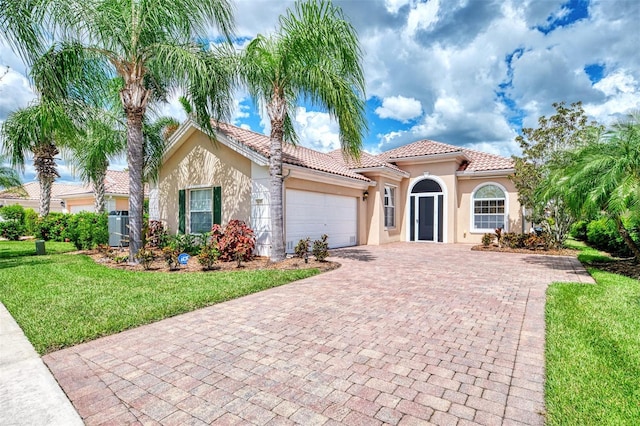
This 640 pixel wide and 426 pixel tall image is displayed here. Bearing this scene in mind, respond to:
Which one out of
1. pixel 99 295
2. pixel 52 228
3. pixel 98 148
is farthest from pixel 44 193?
pixel 99 295

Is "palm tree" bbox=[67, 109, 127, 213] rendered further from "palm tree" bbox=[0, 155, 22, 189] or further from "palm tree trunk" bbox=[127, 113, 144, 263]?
"palm tree" bbox=[0, 155, 22, 189]

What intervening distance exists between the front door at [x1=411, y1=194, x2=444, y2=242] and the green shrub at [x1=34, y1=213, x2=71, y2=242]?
821 inches

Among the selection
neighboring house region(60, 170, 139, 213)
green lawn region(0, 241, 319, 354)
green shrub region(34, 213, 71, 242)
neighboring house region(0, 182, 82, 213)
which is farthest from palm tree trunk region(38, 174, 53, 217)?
green lawn region(0, 241, 319, 354)

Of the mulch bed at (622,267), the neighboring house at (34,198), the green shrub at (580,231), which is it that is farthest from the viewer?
the neighboring house at (34,198)

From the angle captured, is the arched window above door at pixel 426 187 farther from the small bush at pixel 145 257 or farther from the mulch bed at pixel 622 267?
the small bush at pixel 145 257

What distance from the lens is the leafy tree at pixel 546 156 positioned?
13.8m

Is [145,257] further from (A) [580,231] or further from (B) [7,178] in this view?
(A) [580,231]

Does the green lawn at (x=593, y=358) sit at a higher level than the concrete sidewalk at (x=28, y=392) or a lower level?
higher

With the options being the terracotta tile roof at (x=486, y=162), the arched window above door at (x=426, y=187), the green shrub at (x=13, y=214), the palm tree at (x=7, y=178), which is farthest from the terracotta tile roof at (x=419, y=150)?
the green shrub at (x=13, y=214)

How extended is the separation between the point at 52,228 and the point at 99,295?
18310mm

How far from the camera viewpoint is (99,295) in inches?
274

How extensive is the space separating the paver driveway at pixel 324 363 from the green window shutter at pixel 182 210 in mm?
9206

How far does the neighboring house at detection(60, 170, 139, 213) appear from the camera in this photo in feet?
93.6

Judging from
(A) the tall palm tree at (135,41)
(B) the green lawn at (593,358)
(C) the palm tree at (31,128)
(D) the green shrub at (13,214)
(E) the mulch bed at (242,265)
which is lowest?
(B) the green lawn at (593,358)
